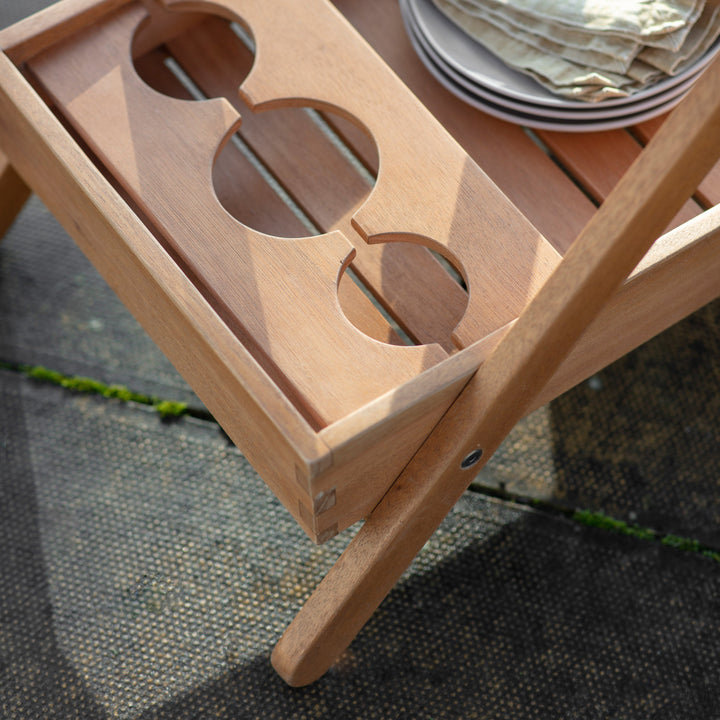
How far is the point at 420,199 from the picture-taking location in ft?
2.35

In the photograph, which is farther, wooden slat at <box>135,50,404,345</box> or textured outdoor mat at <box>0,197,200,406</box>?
textured outdoor mat at <box>0,197,200,406</box>

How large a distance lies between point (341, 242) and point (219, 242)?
0.35ft

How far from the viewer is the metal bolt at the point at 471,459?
2.34ft

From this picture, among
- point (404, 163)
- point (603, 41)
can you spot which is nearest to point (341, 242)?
point (404, 163)

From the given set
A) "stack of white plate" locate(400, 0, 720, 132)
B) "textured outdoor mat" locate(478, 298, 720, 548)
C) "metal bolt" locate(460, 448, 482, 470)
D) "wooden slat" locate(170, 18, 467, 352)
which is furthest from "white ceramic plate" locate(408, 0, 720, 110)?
"textured outdoor mat" locate(478, 298, 720, 548)

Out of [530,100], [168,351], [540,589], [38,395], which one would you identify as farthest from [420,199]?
[38,395]

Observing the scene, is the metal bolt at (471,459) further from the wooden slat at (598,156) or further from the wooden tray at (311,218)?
the wooden slat at (598,156)

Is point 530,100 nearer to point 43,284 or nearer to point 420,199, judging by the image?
point 420,199

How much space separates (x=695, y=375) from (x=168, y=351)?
2.54 feet

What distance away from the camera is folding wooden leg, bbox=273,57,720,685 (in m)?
0.50

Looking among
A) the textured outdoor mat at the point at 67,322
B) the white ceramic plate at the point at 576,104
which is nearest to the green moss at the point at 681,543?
the white ceramic plate at the point at 576,104

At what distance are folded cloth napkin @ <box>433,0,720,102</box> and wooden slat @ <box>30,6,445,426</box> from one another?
0.28 m

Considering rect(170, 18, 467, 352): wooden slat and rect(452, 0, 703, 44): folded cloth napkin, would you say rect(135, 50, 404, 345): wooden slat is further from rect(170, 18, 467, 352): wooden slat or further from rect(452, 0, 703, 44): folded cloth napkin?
rect(452, 0, 703, 44): folded cloth napkin

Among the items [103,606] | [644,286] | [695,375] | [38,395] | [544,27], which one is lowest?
[103,606]
